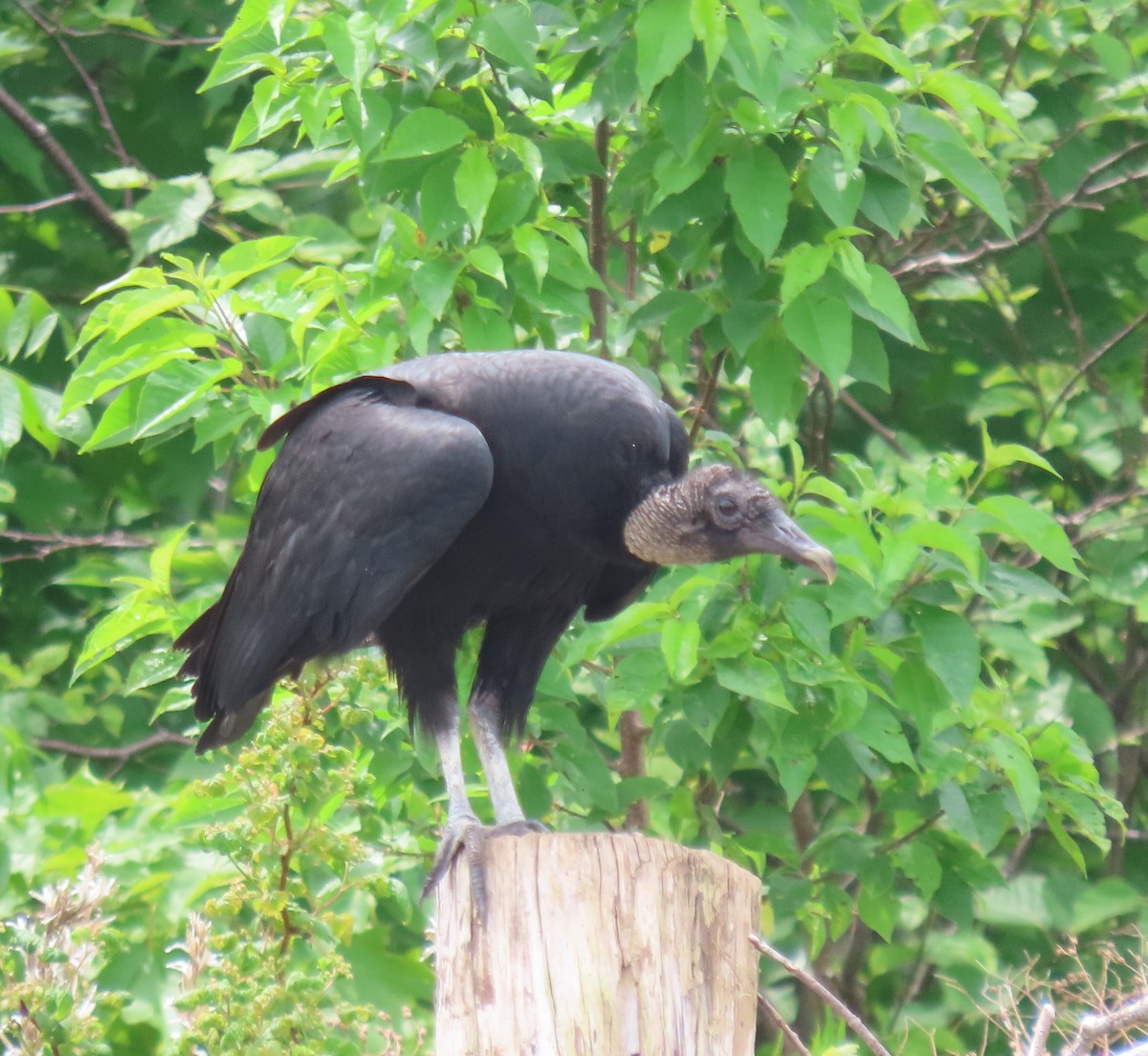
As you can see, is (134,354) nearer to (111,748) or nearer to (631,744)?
(631,744)

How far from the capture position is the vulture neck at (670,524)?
10.3ft

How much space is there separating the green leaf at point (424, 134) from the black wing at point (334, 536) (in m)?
0.46

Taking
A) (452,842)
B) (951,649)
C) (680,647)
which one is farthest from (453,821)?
(951,649)

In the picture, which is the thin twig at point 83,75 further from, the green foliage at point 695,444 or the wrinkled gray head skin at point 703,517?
the wrinkled gray head skin at point 703,517

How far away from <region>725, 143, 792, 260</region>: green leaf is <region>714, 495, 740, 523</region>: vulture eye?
462 millimetres

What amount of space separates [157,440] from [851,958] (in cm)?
243

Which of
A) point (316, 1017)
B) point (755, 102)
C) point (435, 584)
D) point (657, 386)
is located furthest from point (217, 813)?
point (755, 102)

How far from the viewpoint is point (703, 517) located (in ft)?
10.4

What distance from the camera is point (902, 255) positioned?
186 inches

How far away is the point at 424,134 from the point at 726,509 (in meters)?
0.92

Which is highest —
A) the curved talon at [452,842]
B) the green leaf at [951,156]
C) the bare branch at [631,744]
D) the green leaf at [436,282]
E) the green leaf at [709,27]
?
the green leaf at [709,27]

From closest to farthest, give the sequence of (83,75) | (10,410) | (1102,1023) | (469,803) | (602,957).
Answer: (1102,1023) → (602,957) → (469,803) → (10,410) → (83,75)

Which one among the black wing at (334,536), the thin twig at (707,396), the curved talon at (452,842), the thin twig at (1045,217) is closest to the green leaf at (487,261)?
the black wing at (334,536)

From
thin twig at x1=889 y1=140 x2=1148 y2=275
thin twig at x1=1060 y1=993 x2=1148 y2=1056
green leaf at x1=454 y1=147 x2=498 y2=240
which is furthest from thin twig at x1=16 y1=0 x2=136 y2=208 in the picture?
thin twig at x1=1060 y1=993 x2=1148 y2=1056
